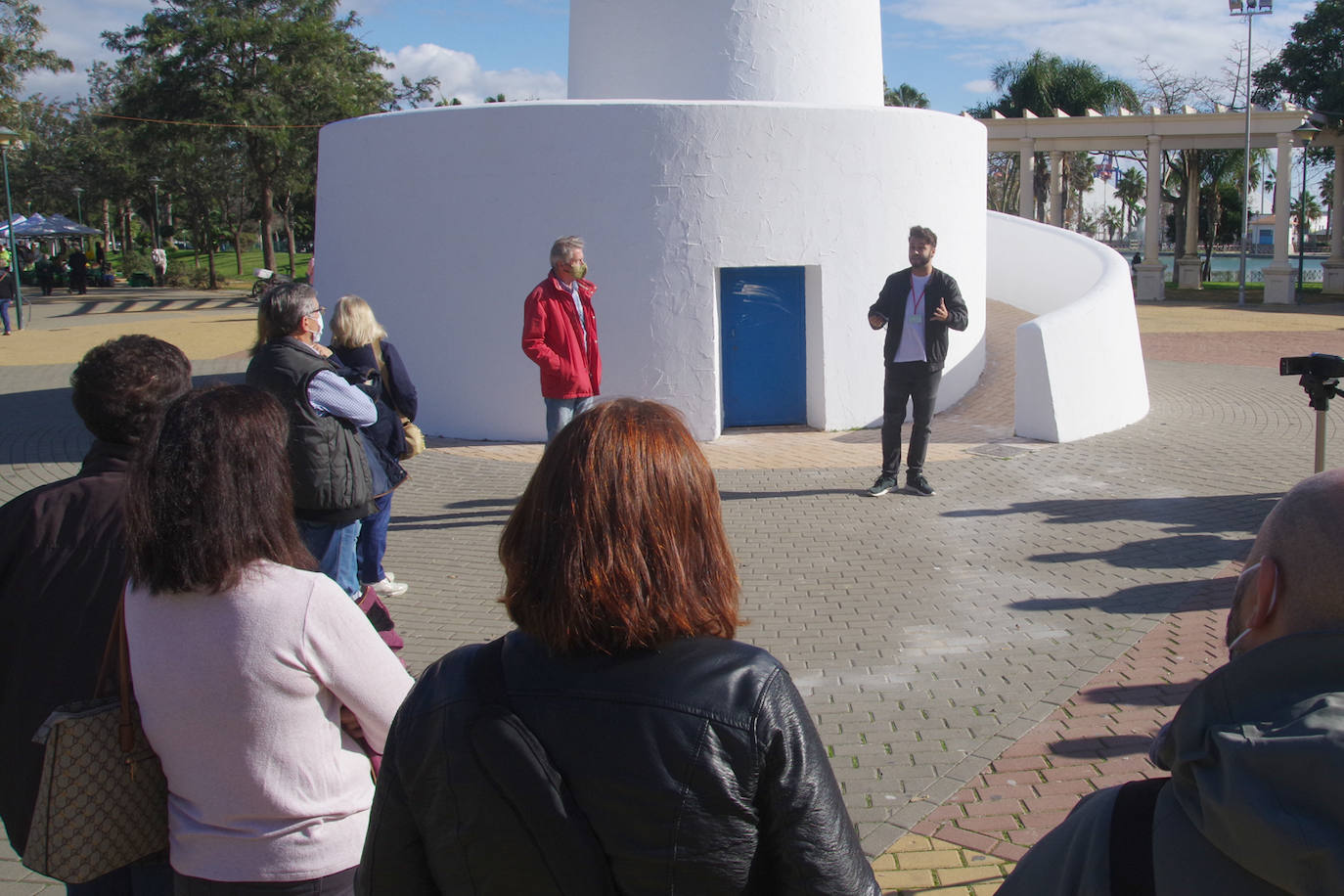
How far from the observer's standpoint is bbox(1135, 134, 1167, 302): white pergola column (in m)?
29.6

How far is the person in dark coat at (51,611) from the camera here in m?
2.26

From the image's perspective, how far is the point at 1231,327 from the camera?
22766 millimetres

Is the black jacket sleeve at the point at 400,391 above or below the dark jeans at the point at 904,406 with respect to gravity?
above

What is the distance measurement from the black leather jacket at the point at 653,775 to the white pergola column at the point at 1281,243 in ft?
101

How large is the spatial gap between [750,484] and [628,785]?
24.7 feet

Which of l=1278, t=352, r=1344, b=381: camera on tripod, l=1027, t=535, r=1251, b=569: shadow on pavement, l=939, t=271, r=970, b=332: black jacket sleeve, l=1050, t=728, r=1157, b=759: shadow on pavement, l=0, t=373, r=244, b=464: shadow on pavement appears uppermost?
l=939, t=271, r=970, b=332: black jacket sleeve

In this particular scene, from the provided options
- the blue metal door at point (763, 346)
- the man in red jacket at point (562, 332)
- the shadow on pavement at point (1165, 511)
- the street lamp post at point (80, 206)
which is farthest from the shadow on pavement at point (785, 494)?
the street lamp post at point (80, 206)

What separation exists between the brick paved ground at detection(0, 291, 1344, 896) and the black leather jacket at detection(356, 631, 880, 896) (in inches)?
81.9

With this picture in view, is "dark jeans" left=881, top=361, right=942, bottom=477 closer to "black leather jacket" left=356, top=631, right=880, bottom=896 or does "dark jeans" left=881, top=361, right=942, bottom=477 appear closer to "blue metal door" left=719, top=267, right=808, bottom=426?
"blue metal door" left=719, top=267, right=808, bottom=426

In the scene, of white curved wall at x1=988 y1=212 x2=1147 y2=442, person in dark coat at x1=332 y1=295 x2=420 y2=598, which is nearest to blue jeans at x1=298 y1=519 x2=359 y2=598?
person in dark coat at x1=332 y1=295 x2=420 y2=598

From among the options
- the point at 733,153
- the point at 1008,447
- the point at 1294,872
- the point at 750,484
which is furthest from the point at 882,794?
the point at 733,153

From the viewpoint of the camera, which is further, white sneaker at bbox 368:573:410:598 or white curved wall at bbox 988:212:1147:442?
white curved wall at bbox 988:212:1147:442

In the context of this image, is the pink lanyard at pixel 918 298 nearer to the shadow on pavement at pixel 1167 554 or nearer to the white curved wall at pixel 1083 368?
the shadow on pavement at pixel 1167 554

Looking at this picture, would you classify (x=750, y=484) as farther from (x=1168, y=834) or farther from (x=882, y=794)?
(x=1168, y=834)
